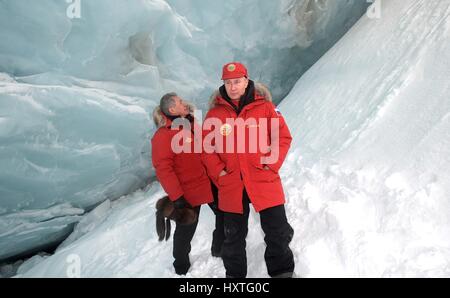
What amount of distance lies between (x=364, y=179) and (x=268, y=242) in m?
0.82

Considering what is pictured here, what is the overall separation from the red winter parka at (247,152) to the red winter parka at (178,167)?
0.91 feet

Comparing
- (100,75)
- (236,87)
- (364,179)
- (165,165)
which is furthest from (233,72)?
(100,75)

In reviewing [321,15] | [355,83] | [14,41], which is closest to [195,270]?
[355,83]

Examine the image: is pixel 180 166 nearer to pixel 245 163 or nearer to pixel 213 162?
pixel 213 162

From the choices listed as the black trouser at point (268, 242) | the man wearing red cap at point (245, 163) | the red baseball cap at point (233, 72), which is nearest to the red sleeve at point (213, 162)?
the man wearing red cap at point (245, 163)

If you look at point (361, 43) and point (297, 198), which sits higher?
point (361, 43)

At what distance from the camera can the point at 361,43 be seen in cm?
420

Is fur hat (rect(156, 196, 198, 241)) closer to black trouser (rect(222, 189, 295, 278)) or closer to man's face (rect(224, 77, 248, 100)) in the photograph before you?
black trouser (rect(222, 189, 295, 278))

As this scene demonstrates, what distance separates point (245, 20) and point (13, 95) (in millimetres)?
3048

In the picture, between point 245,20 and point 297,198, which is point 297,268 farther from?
point 245,20

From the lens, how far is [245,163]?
6.44ft

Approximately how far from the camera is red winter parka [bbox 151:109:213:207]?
2206mm

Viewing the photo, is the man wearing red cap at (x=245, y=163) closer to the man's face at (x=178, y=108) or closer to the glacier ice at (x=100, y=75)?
the man's face at (x=178, y=108)

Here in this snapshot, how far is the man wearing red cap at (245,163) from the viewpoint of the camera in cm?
196
